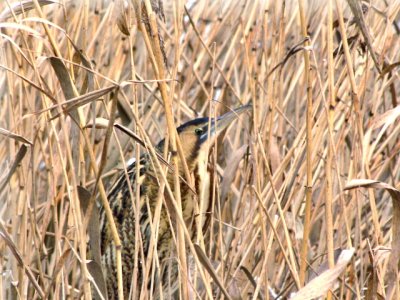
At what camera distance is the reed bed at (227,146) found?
59.1 inches

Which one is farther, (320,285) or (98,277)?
(98,277)

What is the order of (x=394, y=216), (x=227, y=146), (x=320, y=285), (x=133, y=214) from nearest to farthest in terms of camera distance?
(x=320, y=285)
(x=394, y=216)
(x=133, y=214)
(x=227, y=146)

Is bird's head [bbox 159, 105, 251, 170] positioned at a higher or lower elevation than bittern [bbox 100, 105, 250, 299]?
higher

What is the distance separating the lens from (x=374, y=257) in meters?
1.61

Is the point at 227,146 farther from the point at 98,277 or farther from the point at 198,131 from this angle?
the point at 98,277

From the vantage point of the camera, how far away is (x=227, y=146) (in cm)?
317

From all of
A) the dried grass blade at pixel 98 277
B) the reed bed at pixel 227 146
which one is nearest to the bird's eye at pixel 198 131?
the reed bed at pixel 227 146

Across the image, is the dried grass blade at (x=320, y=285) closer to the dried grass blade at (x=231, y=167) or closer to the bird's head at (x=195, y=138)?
the dried grass blade at (x=231, y=167)

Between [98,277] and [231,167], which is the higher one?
[231,167]

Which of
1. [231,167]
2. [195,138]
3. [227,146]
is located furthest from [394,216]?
[227,146]

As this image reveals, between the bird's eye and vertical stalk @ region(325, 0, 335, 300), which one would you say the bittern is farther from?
vertical stalk @ region(325, 0, 335, 300)

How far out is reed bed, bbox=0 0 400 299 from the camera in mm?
1502

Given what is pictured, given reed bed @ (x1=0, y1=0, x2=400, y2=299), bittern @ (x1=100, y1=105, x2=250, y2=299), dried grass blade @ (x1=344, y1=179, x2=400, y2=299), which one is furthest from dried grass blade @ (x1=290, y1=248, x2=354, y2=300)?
bittern @ (x1=100, y1=105, x2=250, y2=299)

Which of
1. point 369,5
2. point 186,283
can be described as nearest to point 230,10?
point 369,5
